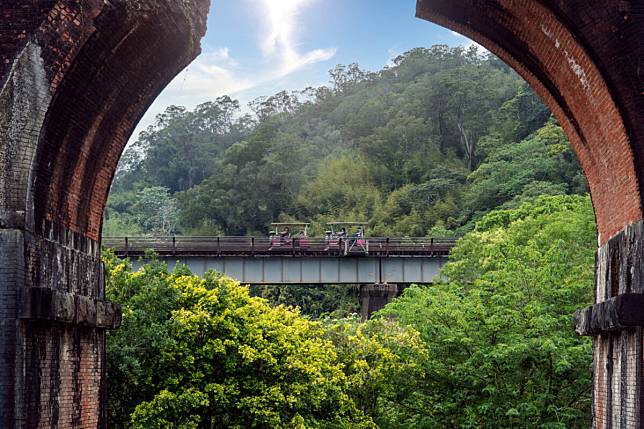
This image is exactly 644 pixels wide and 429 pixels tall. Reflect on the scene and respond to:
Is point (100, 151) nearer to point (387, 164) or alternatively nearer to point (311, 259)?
point (311, 259)

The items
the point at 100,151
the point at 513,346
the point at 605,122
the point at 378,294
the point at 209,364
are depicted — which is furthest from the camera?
the point at 378,294

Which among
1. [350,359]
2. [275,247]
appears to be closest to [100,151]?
[350,359]

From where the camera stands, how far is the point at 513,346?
83.2 feet

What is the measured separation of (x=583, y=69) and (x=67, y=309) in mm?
6678

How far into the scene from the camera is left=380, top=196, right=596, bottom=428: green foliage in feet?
83.1

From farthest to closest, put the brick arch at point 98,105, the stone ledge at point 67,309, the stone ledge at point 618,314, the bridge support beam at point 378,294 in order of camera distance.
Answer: the bridge support beam at point 378,294 < the brick arch at point 98,105 < the stone ledge at point 67,309 < the stone ledge at point 618,314

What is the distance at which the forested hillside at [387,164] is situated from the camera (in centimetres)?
6550

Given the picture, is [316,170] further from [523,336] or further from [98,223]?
[98,223]

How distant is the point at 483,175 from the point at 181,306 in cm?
4457

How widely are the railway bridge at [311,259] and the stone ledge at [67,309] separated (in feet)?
88.5

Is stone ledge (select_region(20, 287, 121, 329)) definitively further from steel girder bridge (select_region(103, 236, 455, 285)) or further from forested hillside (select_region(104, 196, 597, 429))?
steel girder bridge (select_region(103, 236, 455, 285))

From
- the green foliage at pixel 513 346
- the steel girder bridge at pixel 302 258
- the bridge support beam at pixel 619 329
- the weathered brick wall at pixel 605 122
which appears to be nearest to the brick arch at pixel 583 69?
the weathered brick wall at pixel 605 122

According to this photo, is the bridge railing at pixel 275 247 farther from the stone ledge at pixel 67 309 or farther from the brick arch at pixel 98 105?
the stone ledge at pixel 67 309

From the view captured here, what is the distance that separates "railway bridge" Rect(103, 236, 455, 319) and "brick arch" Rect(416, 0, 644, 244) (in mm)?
27326
